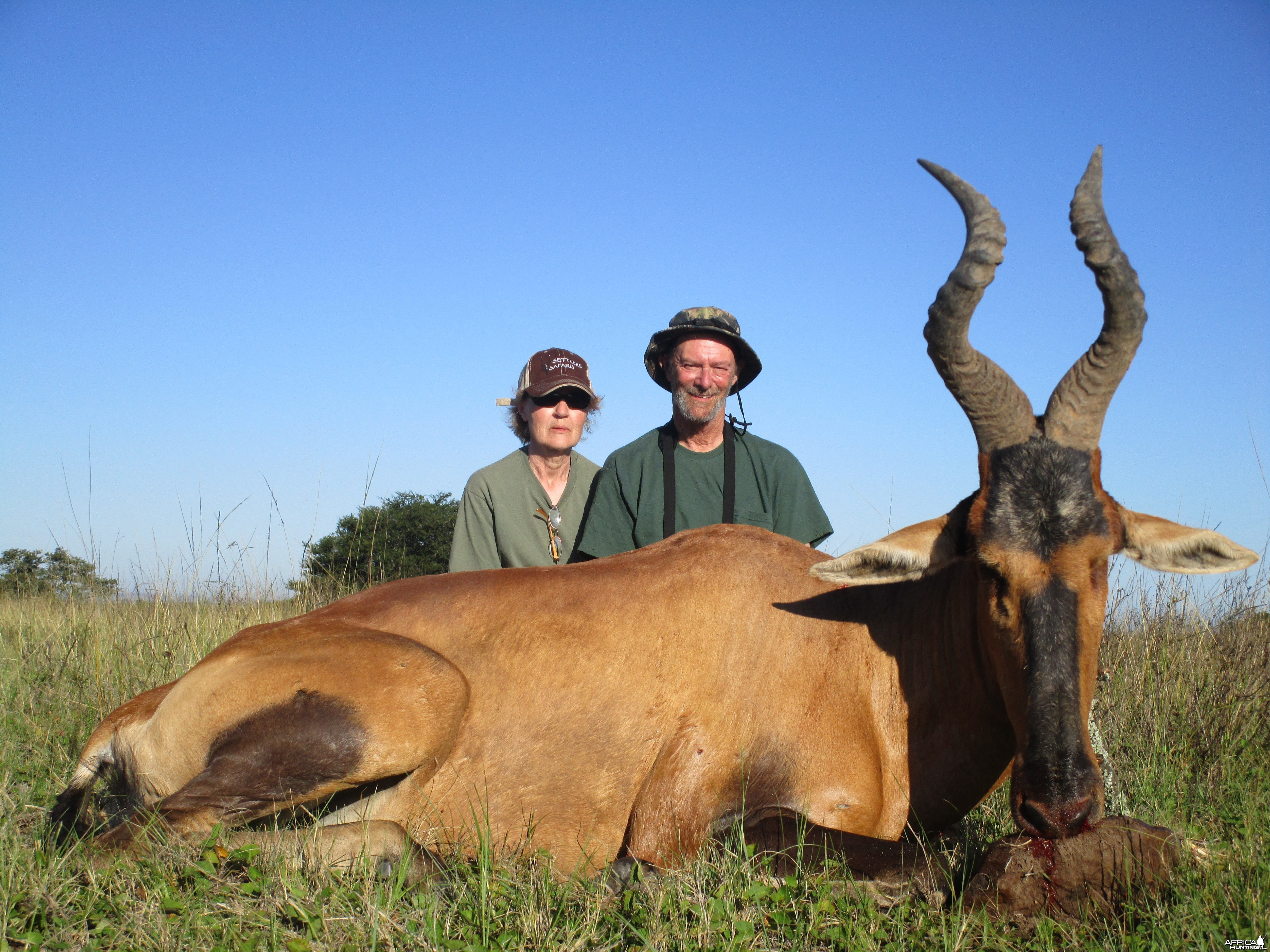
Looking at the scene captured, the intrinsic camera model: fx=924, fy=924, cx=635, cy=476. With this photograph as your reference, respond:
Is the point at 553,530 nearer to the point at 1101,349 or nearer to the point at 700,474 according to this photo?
the point at 700,474

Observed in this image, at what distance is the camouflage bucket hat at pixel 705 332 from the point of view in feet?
24.1

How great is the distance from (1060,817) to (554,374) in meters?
5.63

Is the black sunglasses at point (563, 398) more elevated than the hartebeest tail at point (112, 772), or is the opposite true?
the black sunglasses at point (563, 398)

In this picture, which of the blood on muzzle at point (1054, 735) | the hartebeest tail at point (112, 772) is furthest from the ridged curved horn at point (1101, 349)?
the hartebeest tail at point (112, 772)

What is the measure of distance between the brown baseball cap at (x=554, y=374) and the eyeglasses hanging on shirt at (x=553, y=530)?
3.34 ft

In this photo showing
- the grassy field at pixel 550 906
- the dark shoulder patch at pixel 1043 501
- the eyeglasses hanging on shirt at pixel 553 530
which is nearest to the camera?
the grassy field at pixel 550 906

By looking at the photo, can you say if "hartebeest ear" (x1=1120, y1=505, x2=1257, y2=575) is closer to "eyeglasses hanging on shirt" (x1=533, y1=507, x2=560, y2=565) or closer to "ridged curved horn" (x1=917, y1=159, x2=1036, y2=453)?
"ridged curved horn" (x1=917, y1=159, x2=1036, y2=453)

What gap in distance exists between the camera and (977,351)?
163 inches

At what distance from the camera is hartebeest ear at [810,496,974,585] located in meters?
4.06

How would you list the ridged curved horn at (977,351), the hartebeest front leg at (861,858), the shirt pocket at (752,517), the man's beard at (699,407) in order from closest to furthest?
the hartebeest front leg at (861,858) < the ridged curved horn at (977,351) < the shirt pocket at (752,517) < the man's beard at (699,407)

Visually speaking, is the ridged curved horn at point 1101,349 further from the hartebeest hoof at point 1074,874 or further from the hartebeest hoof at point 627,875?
the hartebeest hoof at point 627,875

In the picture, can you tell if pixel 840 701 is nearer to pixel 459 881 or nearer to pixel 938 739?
pixel 938 739

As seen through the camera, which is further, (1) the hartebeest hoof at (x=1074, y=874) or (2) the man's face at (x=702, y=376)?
(2) the man's face at (x=702, y=376)

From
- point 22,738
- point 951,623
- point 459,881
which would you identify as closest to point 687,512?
point 951,623
